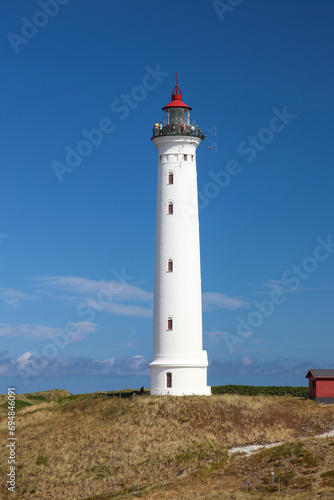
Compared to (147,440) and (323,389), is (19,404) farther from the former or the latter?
(323,389)

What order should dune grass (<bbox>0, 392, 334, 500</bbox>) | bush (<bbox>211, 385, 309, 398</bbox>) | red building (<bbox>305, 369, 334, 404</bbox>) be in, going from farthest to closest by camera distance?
bush (<bbox>211, 385, 309, 398</bbox>)
red building (<bbox>305, 369, 334, 404</bbox>)
dune grass (<bbox>0, 392, 334, 500</bbox>)

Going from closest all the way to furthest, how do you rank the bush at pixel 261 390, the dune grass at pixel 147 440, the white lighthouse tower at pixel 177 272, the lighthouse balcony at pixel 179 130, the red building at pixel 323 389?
the dune grass at pixel 147 440 < the white lighthouse tower at pixel 177 272 < the lighthouse balcony at pixel 179 130 < the red building at pixel 323 389 < the bush at pixel 261 390

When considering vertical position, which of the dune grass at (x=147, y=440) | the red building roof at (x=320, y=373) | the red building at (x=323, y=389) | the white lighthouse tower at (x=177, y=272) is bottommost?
the dune grass at (x=147, y=440)

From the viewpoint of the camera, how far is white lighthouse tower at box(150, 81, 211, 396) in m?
48.5

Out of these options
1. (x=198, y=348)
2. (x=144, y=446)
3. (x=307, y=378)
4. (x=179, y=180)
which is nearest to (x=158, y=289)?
(x=198, y=348)

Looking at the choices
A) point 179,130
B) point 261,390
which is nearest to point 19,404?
point 261,390

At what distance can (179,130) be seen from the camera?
50.7m

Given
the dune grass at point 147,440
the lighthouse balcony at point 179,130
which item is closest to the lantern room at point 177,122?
the lighthouse balcony at point 179,130

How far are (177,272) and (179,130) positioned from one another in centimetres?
1071

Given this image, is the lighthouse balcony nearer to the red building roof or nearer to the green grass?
the red building roof

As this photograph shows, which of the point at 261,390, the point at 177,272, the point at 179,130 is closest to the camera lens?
the point at 177,272

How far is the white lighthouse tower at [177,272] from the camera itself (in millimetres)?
48531

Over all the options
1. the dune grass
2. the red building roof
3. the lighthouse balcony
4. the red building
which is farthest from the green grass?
the lighthouse balcony

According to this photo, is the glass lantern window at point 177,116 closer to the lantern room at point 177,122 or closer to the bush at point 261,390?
the lantern room at point 177,122
